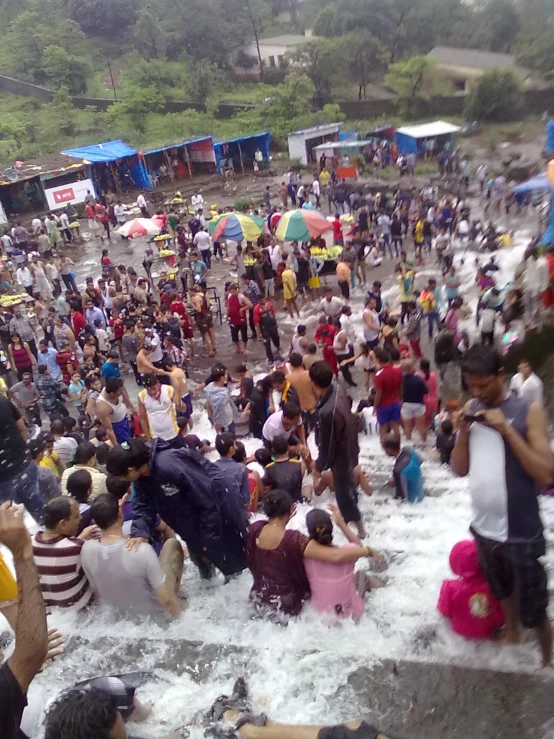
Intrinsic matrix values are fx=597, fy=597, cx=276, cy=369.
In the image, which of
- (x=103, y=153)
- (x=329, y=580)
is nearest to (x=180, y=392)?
(x=329, y=580)

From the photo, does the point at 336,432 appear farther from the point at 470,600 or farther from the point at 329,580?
the point at 470,600

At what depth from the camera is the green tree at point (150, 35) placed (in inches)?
2109

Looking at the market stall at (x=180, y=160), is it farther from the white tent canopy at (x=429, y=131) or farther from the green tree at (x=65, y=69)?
the green tree at (x=65, y=69)

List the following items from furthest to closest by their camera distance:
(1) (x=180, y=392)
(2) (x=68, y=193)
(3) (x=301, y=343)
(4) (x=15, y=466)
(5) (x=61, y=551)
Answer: (2) (x=68, y=193)
(1) (x=180, y=392)
(3) (x=301, y=343)
(4) (x=15, y=466)
(5) (x=61, y=551)

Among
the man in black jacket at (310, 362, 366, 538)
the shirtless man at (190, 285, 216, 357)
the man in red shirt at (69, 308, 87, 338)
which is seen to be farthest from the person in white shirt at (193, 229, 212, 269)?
the man in black jacket at (310, 362, 366, 538)

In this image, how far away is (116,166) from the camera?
3075 cm

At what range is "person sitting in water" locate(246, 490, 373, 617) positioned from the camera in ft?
11.7

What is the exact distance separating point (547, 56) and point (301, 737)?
4575 cm

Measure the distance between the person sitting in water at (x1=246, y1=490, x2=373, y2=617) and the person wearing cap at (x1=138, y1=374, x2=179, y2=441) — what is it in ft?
10.5

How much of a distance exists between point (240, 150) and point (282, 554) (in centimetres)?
3295

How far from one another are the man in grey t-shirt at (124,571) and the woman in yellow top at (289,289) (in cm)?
942

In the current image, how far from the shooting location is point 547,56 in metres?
38.8

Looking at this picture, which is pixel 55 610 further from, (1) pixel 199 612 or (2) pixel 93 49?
(2) pixel 93 49

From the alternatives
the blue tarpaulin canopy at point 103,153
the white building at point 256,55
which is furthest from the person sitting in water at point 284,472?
the white building at point 256,55
